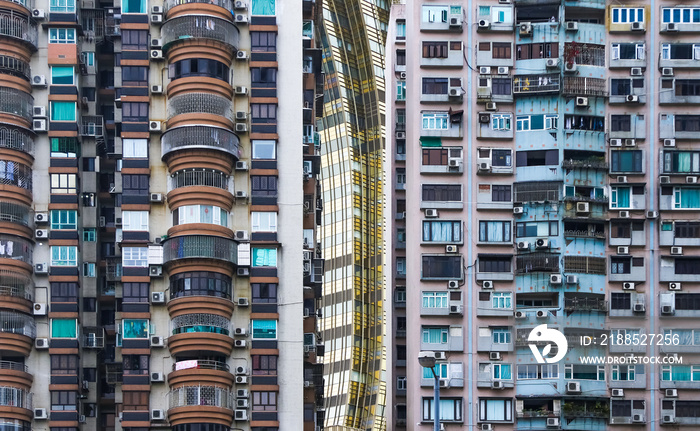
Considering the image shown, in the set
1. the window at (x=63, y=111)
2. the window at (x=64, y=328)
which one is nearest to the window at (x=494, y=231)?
the window at (x=64, y=328)

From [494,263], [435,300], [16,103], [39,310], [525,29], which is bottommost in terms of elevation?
[39,310]

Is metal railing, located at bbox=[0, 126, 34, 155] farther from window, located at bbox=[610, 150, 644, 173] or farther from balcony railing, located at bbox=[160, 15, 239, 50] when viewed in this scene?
window, located at bbox=[610, 150, 644, 173]

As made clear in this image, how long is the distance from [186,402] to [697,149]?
29522 mm

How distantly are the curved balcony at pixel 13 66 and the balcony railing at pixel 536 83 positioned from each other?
24978 millimetres

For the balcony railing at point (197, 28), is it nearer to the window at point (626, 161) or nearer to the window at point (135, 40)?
the window at point (135, 40)

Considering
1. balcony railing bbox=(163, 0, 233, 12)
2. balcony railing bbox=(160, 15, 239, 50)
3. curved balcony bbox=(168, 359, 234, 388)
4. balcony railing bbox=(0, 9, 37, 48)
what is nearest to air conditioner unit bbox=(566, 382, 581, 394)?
curved balcony bbox=(168, 359, 234, 388)

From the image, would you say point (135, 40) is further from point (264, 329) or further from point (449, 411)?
point (449, 411)

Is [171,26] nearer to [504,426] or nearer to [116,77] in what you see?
[116,77]

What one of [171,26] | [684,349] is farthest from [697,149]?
[171,26]

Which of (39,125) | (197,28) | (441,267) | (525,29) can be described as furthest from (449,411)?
(39,125)

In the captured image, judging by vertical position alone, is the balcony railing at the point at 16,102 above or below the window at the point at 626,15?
below

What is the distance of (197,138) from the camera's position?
84812 millimetres

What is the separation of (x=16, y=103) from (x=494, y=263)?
82.6 ft

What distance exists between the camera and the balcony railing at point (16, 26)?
8619cm
